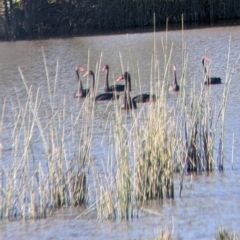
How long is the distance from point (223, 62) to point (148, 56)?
11.2 feet

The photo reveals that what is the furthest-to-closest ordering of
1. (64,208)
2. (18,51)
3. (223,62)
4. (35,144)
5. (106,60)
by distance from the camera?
1. (18,51)
2. (106,60)
3. (223,62)
4. (35,144)
5. (64,208)

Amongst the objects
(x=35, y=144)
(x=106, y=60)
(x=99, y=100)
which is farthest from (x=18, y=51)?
(x=35, y=144)

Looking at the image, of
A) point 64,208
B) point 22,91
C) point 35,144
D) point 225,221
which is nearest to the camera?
point 225,221

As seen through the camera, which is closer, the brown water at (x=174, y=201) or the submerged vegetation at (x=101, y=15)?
the brown water at (x=174, y=201)

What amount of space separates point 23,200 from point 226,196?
2.14 meters

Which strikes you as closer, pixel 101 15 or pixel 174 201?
pixel 174 201

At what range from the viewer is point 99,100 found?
55.2ft

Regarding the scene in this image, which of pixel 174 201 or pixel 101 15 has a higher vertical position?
pixel 174 201

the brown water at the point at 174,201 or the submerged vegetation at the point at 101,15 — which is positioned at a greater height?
the brown water at the point at 174,201

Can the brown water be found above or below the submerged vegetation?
above

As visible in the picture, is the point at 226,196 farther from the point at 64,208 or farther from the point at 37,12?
the point at 37,12

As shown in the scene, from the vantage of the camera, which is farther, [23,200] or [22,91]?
[22,91]

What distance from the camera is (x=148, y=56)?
24.0 metres

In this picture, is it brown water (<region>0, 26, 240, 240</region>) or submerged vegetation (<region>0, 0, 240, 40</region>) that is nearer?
brown water (<region>0, 26, 240, 240</region>)
